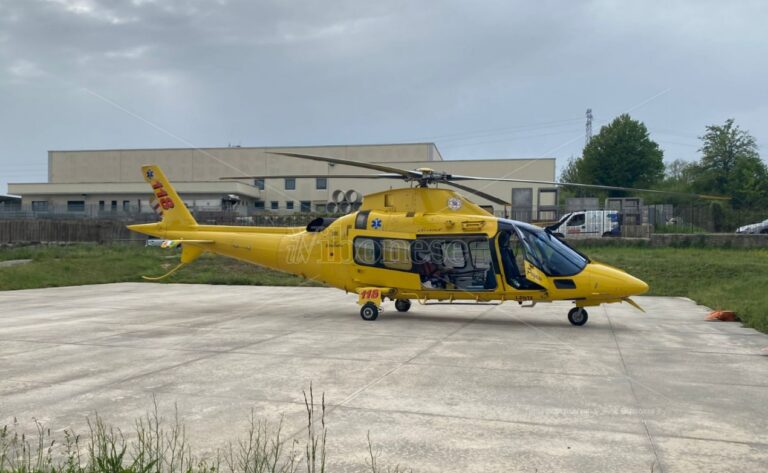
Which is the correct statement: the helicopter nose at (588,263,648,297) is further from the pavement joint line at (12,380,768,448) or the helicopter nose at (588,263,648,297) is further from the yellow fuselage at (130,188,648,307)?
the pavement joint line at (12,380,768,448)

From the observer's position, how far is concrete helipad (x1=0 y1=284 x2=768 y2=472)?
184 inches

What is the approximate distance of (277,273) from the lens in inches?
967

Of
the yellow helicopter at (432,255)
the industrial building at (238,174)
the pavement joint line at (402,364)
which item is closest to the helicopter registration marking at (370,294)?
the yellow helicopter at (432,255)

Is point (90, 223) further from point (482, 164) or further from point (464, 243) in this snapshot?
point (482, 164)

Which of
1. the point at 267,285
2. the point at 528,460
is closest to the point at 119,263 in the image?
the point at 267,285

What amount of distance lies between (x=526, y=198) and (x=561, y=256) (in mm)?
33818

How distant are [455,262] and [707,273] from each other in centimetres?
1198

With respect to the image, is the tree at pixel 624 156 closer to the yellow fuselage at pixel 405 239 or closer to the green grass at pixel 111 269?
the green grass at pixel 111 269

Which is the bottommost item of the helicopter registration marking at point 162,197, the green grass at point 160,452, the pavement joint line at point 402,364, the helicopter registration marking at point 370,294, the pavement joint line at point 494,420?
the pavement joint line at point 402,364

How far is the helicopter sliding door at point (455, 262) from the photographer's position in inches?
463

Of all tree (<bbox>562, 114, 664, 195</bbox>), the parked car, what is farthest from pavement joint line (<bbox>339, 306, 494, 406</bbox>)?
tree (<bbox>562, 114, 664, 195</bbox>)

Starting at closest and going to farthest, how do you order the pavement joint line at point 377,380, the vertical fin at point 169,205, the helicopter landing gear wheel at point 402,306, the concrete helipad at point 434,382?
1. the concrete helipad at point 434,382
2. the pavement joint line at point 377,380
3. the helicopter landing gear wheel at point 402,306
4. the vertical fin at point 169,205

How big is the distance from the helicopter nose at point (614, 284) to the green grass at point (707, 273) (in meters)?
2.44

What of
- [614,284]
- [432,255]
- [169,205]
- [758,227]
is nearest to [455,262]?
[432,255]
